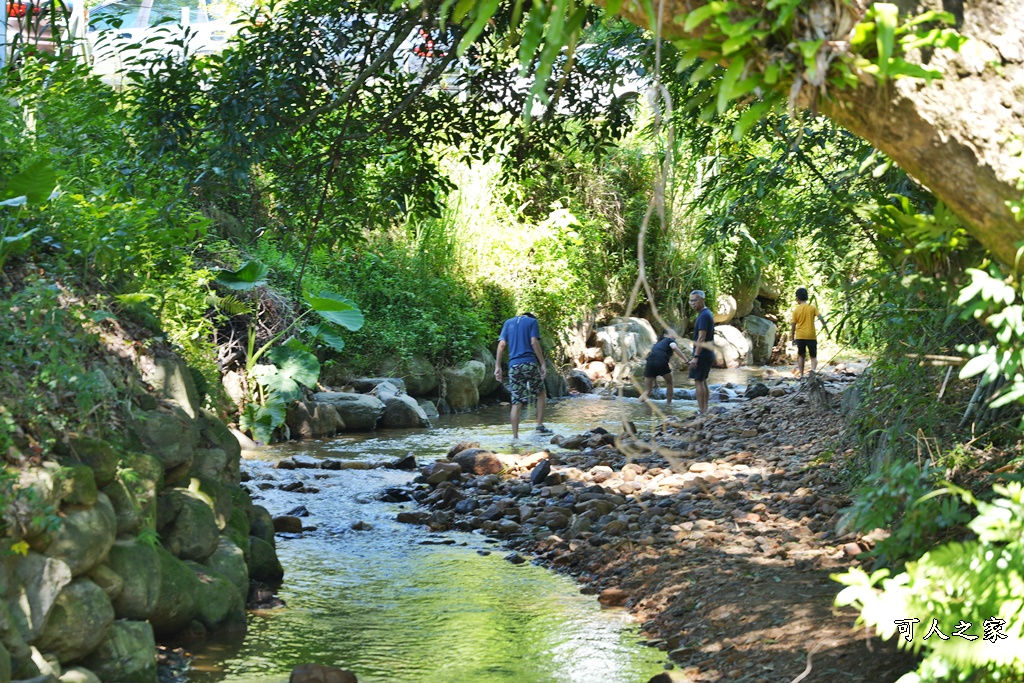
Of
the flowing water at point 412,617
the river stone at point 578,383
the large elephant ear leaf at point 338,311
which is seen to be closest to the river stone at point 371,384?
the large elephant ear leaf at point 338,311

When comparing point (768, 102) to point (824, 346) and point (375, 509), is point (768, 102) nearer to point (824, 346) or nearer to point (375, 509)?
point (375, 509)

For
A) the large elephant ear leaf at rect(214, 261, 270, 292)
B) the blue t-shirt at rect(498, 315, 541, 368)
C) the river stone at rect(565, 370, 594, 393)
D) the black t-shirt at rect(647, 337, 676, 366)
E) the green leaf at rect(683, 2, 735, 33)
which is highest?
the large elephant ear leaf at rect(214, 261, 270, 292)

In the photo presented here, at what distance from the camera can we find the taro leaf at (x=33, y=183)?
524 centimetres

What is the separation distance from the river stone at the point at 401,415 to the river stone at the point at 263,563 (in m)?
6.99

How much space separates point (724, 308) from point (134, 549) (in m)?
19.4

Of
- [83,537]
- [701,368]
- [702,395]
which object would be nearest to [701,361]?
[701,368]

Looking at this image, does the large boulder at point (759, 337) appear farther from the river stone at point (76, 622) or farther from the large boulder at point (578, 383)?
the river stone at point (76, 622)

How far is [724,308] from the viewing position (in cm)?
2309

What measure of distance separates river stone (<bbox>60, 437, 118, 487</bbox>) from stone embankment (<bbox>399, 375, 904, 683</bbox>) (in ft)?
8.00

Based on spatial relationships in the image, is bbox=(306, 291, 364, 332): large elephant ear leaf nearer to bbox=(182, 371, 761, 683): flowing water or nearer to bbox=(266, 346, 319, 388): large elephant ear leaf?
bbox=(266, 346, 319, 388): large elephant ear leaf

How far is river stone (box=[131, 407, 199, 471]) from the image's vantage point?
544 cm

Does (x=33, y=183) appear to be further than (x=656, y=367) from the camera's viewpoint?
No

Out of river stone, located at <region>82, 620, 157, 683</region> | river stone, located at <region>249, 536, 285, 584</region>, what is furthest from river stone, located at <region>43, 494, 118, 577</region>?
river stone, located at <region>249, 536, 285, 584</region>

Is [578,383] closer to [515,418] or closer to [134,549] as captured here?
[515,418]
